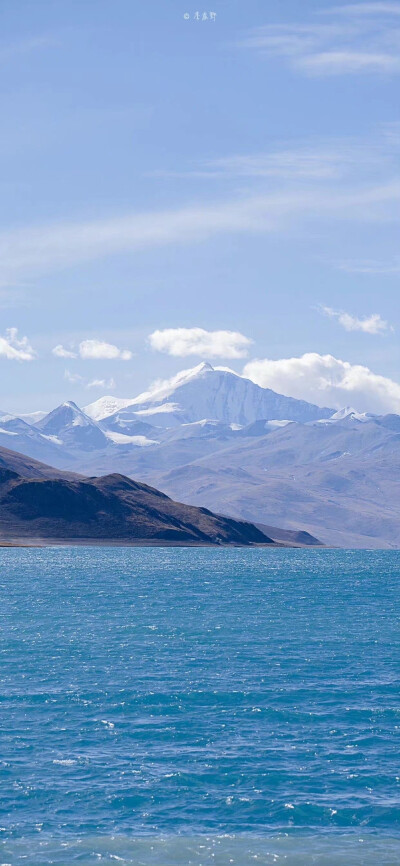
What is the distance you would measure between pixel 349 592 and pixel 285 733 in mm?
109345

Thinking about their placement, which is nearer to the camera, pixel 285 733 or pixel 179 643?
pixel 285 733

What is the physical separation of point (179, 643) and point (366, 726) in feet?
113

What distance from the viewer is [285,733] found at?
55.2 meters

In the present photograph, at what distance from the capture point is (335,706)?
203 feet

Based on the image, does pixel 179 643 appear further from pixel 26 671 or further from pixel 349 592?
pixel 349 592

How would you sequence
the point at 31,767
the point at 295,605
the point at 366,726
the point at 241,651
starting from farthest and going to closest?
the point at 295,605 < the point at 241,651 < the point at 366,726 < the point at 31,767

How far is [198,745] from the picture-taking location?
52.8 meters

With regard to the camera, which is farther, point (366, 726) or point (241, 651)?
point (241, 651)

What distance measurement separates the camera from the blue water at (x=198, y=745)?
132ft

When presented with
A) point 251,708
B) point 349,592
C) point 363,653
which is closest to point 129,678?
point 251,708

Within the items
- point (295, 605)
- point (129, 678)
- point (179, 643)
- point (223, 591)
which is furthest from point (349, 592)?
point (129, 678)

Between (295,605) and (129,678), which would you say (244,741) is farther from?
(295,605)

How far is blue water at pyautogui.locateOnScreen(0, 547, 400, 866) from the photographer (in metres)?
40.3

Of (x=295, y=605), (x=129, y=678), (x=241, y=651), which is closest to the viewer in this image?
(x=129, y=678)
